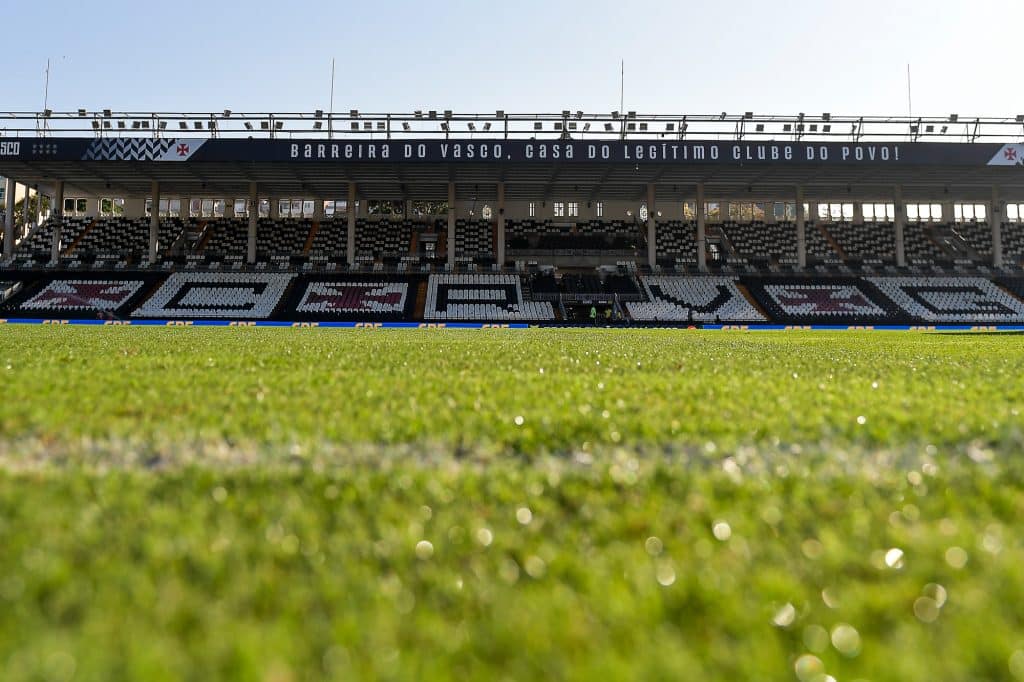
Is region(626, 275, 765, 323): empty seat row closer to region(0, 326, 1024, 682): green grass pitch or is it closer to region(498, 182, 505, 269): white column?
region(498, 182, 505, 269): white column

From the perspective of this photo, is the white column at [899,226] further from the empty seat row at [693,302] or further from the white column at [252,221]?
→ the white column at [252,221]

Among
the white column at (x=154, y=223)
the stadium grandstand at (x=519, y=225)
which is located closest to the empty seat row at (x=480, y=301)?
the stadium grandstand at (x=519, y=225)

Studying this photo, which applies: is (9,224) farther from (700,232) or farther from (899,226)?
(899,226)

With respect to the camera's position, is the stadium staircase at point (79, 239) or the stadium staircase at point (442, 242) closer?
the stadium staircase at point (79, 239)

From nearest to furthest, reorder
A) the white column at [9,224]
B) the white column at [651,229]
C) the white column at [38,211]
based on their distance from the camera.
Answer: the white column at [9,224] < the white column at [651,229] < the white column at [38,211]

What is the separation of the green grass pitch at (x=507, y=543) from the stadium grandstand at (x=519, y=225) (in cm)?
2695

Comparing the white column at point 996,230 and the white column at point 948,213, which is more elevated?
the white column at point 948,213

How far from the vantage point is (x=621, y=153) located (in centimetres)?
3012

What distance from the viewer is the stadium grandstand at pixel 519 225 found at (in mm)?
30031

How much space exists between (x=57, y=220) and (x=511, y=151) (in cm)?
2610

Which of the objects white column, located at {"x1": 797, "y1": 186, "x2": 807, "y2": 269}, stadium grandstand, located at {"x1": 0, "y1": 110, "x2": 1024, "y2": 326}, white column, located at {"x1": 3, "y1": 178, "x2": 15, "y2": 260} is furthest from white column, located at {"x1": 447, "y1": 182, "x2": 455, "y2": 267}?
white column, located at {"x1": 3, "y1": 178, "x2": 15, "y2": 260}

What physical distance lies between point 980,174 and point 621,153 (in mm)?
21060

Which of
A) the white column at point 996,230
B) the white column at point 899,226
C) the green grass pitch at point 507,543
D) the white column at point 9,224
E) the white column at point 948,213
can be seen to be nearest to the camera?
the green grass pitch at point 507,543

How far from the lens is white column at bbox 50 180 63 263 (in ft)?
111
